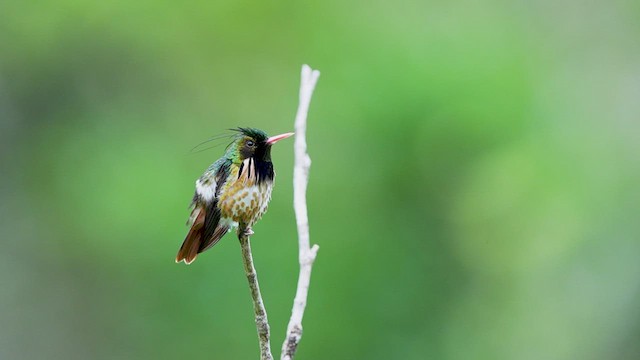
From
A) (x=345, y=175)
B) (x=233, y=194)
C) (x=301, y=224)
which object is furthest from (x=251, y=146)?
(x=345, y=175)

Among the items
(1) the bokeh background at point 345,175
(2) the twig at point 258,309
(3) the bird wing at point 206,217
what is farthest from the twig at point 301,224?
(1) the bokeh background at point 345,175

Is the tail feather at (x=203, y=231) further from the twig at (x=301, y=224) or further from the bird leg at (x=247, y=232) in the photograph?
the twig at (x=301, y=224)

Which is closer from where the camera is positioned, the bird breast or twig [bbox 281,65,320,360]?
twig [bbox 281,65,320,360]

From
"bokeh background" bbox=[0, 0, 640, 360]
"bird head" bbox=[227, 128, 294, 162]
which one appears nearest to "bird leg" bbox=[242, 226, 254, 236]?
"bird head" bbox=[227, 128, 294, 162]

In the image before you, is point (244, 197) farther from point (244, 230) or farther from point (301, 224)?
point (301, 224)

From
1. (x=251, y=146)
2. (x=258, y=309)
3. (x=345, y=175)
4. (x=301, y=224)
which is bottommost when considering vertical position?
(x=258, y=309)

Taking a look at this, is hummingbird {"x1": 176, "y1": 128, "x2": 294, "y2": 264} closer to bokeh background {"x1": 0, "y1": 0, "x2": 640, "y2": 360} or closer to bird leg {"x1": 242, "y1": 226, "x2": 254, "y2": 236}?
bird leg {"x1": 242, "y1": 226, "x2": 254, "y2": 236}

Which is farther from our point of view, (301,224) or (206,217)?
(206,217)
